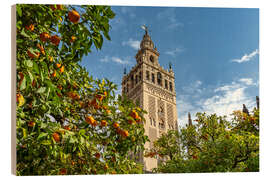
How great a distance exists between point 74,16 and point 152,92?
381 cm

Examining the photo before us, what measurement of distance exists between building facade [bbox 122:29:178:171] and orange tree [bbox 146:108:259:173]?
29 cm

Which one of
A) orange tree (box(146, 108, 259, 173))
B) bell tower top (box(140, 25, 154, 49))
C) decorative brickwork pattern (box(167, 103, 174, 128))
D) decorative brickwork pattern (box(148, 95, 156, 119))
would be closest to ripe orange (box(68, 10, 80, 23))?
bell tower top (box(140, 25, 154, 49))

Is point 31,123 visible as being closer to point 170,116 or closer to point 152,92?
point 170,116

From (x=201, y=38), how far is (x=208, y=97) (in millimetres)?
928

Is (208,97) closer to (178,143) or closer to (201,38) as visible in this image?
(201,38)

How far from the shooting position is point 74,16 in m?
1.94

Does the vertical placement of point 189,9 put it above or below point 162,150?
above

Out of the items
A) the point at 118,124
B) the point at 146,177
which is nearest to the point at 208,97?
the point at 146,177

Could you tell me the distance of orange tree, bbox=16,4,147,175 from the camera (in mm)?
1789

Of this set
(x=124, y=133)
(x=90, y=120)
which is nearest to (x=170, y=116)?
(x=124, y=133)

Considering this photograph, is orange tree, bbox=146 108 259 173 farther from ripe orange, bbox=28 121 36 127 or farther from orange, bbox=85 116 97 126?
ripe orange, bbox=28 121 36 127

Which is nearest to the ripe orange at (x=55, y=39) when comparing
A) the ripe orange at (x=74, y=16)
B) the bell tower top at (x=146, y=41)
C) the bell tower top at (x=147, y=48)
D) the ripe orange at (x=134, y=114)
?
the ripe orange at (x=74, y=16)

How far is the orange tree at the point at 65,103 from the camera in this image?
179cm
